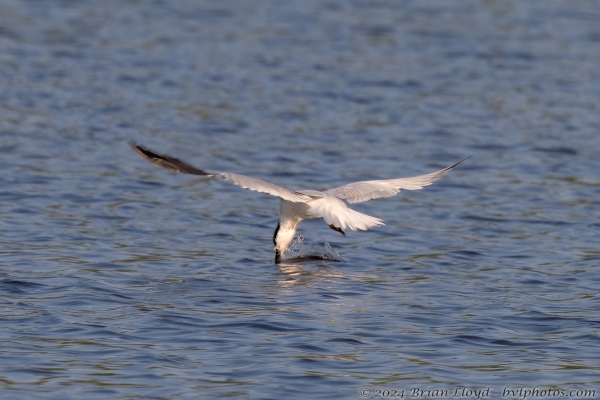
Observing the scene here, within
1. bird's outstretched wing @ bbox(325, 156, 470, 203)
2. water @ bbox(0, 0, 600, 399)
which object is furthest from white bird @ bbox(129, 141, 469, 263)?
water @ bbox(0, 0, 600, 399)

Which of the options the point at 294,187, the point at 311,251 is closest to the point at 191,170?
the point at 311,251

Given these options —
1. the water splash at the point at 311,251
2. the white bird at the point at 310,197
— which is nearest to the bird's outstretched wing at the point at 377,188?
the white bird at the point at 310,197

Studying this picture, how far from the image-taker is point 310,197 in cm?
866

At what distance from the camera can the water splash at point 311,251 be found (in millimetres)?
9523

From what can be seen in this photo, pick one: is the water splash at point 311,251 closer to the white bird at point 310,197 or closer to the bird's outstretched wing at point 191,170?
the white bird at point 310,197

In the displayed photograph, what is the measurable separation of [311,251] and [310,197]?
3.75 feet

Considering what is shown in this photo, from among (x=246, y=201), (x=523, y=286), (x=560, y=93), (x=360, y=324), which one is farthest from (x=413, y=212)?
(x=560, y=93)

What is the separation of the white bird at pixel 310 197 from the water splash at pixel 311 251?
0.72 ft

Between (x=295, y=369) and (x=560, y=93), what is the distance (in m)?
11.0

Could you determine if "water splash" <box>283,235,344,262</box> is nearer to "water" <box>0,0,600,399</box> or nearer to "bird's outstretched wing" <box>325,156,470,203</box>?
"water" <box>0,0,600,399</box>

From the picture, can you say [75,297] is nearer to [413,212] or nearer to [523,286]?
[523,286]

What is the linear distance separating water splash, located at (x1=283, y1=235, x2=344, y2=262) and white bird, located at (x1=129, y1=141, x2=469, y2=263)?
0.22 meters

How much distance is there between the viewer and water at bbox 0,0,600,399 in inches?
261

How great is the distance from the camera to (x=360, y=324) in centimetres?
736
